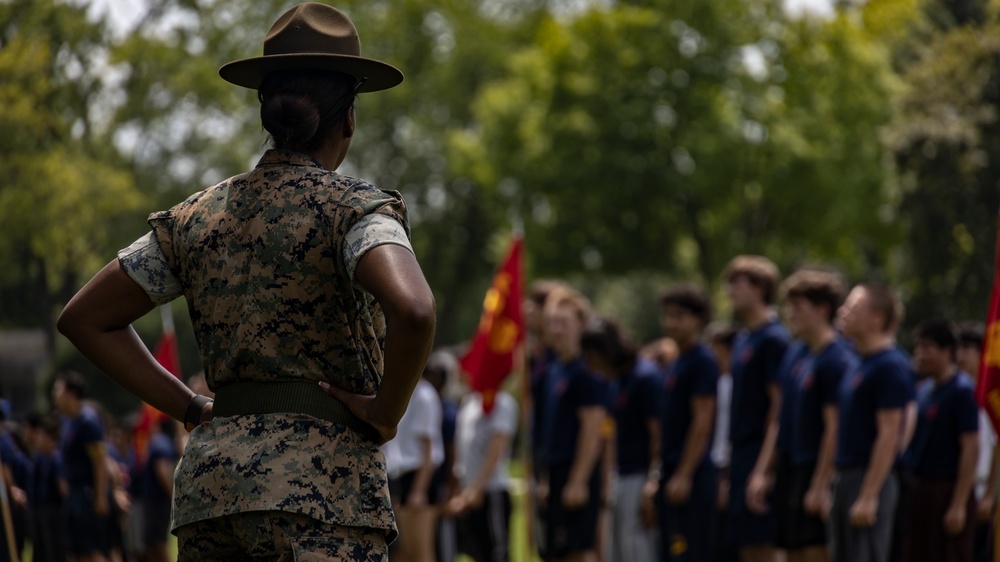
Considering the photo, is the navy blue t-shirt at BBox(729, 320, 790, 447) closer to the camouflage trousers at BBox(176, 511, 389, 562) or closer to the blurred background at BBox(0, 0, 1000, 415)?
the camouflage trousers at BBox(176, 511, 389, 562)

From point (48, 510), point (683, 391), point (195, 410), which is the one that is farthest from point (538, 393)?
point (195, 410)

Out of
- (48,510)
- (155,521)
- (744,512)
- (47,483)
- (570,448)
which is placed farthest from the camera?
(155,521)

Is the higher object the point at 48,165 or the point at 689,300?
the point at 48,165

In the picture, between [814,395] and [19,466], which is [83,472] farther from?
[814,395]

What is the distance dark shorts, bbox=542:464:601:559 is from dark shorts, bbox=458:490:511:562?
5.23ft

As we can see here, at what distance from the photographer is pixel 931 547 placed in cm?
953

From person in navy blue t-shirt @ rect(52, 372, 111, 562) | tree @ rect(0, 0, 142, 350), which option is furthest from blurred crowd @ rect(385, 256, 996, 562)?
tree @ rect(0, 0, 142, 350)

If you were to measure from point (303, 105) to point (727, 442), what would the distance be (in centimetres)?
793

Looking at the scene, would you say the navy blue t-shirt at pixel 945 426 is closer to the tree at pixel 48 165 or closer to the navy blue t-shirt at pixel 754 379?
the navy blue t-shirt at pixel 754 379

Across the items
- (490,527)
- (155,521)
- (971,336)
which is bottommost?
(490,527)

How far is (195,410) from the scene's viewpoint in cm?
399

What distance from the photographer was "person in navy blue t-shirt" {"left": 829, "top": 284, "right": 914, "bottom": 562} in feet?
29.0

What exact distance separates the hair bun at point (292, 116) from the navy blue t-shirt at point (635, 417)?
7.46 m

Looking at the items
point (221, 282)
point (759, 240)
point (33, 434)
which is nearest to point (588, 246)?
point (759, 240)
